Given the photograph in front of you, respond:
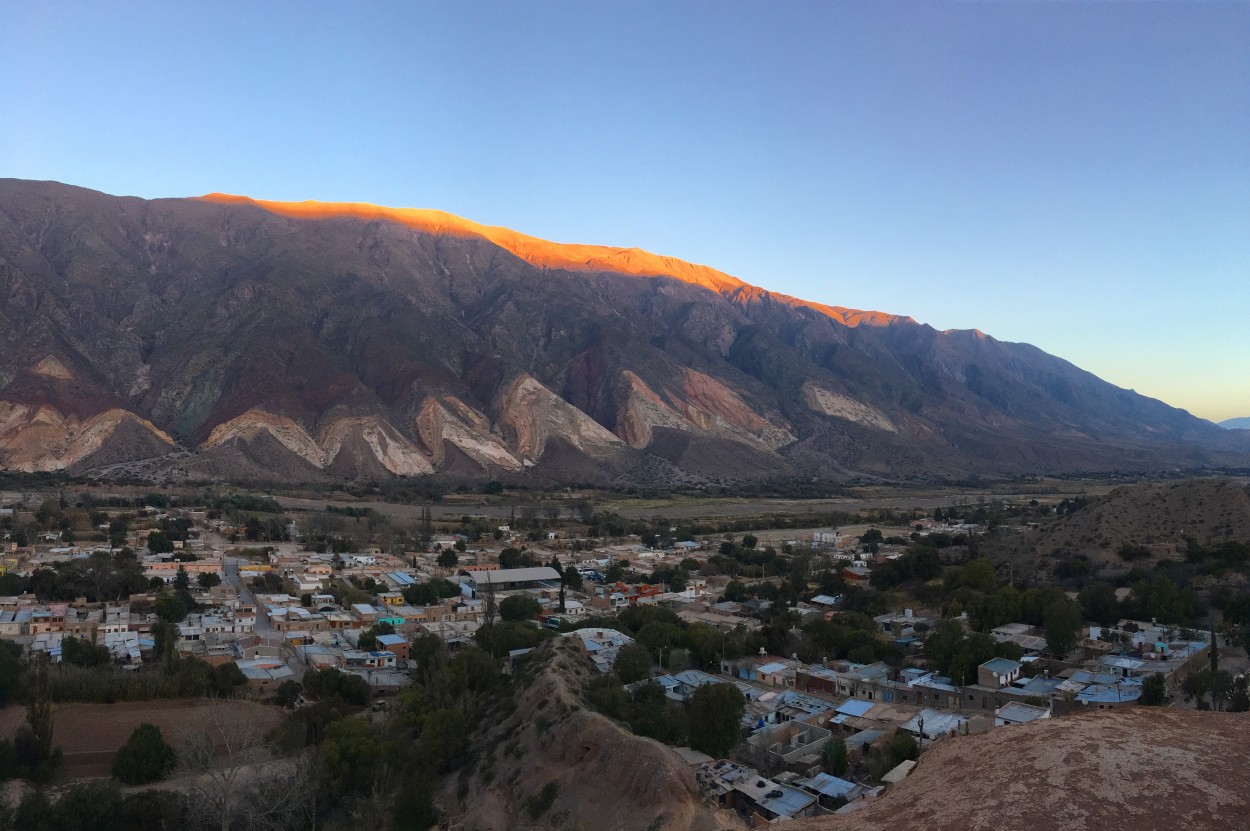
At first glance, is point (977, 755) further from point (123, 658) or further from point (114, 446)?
point (114, 446)

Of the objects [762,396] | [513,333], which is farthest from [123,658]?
[762,396]

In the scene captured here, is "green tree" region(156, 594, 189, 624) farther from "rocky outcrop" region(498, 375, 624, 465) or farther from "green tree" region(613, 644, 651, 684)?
"rocky outcrop" region(498, 375, 624, 465)

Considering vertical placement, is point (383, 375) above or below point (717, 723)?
above

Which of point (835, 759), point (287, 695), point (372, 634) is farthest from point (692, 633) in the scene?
point (287, 695)

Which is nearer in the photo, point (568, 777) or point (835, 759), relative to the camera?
point (568, 777)

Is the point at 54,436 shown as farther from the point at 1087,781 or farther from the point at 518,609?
the point at 1087,781

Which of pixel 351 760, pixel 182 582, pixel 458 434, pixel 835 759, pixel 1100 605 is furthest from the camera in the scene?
pixel 458 434
